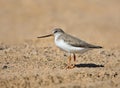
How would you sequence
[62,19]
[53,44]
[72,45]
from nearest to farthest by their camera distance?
[72,45] < [53,44] < [62,19]

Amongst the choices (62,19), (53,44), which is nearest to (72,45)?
(53,44)

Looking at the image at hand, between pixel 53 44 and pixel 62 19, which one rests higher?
pixel 62 19

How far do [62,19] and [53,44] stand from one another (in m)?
6.91

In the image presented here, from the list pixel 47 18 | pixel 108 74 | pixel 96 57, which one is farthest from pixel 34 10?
pixel 108 74

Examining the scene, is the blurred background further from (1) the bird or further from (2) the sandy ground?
(1) the bird

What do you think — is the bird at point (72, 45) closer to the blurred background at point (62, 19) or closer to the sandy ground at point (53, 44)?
the sandy ground at point (53, 44)

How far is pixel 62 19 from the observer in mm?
27156

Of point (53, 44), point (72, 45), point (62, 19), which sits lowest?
point (72, 45)

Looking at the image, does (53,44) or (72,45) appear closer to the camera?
(72,45)

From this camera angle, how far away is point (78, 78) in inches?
498

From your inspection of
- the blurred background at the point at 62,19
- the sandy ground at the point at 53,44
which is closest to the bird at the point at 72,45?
the sandy ground at the point at 53,44

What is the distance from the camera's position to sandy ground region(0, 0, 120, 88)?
1253cm

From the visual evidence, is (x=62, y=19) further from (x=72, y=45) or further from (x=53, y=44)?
(x=72, y=45)

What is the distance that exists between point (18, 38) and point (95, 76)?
39.0 feet
